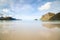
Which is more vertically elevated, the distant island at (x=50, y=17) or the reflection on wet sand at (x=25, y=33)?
the distant island at (x=50, y=17)

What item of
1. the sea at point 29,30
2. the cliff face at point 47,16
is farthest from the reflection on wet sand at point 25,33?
the cliff face at point 47,16

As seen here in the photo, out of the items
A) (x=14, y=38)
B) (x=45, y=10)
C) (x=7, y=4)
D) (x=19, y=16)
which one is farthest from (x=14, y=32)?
(x=45, y=10)

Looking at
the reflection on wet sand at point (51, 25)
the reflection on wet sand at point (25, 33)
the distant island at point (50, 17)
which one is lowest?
the reflection on wet sand at point (25, 33)

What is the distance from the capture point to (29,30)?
133 centimetres

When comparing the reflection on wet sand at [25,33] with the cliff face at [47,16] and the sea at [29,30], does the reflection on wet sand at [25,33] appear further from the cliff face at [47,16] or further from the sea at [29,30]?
the cliff face at [47,16]

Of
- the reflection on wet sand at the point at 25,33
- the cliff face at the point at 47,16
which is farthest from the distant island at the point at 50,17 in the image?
the reflection on wet sand at the point at 25,33

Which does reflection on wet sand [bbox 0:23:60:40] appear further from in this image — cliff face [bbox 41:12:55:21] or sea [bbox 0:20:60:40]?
cliff face [bbox 41:12:55:21]

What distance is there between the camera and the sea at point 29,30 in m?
1.28

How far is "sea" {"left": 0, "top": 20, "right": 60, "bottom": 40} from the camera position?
128cm

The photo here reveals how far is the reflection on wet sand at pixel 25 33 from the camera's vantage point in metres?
1.28

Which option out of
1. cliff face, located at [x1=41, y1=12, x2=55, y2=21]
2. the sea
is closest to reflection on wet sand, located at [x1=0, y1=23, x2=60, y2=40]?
the sea

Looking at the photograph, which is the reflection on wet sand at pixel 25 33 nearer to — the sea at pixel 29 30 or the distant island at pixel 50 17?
the sea at pixel 29 30

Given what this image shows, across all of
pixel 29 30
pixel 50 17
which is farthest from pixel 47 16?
pixel 29 30

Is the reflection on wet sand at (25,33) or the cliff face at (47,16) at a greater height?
the cliff face at (47,16)
